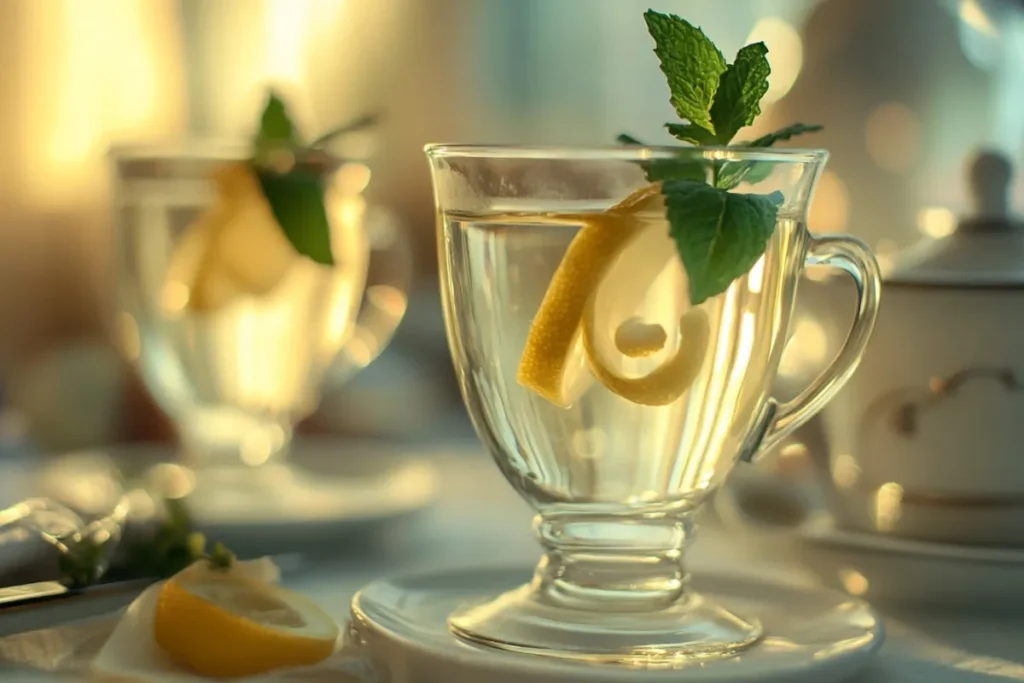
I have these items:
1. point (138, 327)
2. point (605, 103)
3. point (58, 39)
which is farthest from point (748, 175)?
point (58, 39)

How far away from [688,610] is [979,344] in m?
0.21

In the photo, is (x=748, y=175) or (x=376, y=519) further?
(x=376, y=519)

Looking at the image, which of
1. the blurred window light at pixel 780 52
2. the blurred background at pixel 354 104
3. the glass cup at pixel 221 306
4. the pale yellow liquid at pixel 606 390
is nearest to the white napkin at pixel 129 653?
the pale yellow liquid at pixel 606 390

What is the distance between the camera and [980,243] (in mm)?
668

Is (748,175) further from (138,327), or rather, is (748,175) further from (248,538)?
(138,327)

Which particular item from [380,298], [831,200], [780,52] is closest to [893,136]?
[831,200]

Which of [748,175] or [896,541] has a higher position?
[748,175]

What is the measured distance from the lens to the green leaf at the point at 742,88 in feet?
1.79

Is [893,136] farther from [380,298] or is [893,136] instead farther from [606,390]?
[606,390]

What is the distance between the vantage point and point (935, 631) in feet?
1.98

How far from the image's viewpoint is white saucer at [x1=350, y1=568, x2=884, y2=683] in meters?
0.45

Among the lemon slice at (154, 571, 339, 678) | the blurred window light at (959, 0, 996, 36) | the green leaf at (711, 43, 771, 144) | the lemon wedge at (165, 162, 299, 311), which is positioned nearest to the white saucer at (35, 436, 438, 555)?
the lemon wedge at (165, 162, 299, 311)

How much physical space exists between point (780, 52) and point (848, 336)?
1.01 m

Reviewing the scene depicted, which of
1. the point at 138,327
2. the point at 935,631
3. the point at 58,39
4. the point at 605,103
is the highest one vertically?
the point at 58,39
